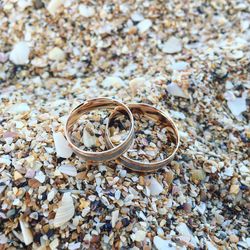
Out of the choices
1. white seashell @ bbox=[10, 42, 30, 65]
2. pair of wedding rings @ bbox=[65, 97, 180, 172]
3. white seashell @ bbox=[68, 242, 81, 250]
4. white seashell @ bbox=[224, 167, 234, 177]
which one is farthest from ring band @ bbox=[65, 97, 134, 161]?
white seashell @ bbox=[10, 42, 30, 65]

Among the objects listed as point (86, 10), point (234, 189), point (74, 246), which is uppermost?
point (86, 10)

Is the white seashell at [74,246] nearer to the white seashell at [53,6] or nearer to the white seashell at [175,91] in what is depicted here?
the white seashell at [175,91]

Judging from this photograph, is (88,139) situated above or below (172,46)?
above

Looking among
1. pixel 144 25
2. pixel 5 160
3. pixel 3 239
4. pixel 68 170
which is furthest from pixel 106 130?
pixel 144 25

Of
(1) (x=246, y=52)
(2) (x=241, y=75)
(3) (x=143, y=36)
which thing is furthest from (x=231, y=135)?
(3) (x=143, y=36)

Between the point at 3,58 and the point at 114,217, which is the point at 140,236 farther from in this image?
the point at 3,58

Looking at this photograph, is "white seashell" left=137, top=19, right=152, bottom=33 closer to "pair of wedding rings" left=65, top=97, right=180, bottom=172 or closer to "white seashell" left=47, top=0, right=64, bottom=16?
"white seashell" left=47, top=0, right=64, bottom=16
